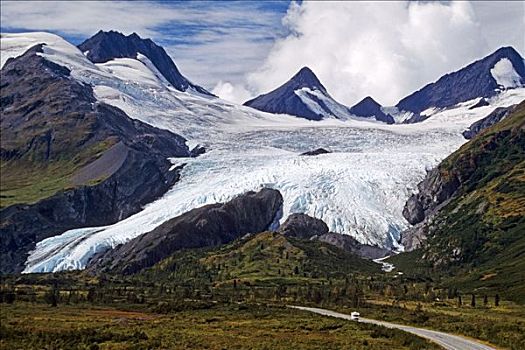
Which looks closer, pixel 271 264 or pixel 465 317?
pixel 465 317

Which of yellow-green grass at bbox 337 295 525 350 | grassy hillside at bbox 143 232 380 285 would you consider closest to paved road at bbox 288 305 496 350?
yellow-green grass at bbox 337 295 525 350

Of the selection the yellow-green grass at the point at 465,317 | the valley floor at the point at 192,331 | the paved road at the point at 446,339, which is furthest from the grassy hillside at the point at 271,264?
the paved road at the point at 446,339

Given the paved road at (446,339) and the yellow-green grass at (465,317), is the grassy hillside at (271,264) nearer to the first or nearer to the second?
the yellow-green grass at (465,317)

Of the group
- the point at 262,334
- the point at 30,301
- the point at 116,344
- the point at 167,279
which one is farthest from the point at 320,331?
the point at 167,279

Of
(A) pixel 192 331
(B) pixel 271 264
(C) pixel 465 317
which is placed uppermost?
(B) pixel 271 264

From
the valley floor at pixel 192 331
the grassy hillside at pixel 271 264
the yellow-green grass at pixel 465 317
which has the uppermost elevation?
the grassy hillside at pixel 271 264

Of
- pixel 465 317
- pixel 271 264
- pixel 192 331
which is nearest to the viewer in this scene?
pixel 192 331

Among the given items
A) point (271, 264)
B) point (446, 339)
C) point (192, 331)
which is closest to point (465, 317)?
point (446, 339)

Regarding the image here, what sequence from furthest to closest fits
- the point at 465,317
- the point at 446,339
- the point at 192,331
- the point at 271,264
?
the point at 271,264
the point at 465,317
the point at 192,331
the point at 446,339

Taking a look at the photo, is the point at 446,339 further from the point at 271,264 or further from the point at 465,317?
the point at 271,264

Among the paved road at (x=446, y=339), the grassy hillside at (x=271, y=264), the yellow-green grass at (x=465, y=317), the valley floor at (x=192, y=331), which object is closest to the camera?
the paved road at (x=446, y=339)

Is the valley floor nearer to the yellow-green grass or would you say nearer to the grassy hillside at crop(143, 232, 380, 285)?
the yellow-green grass
